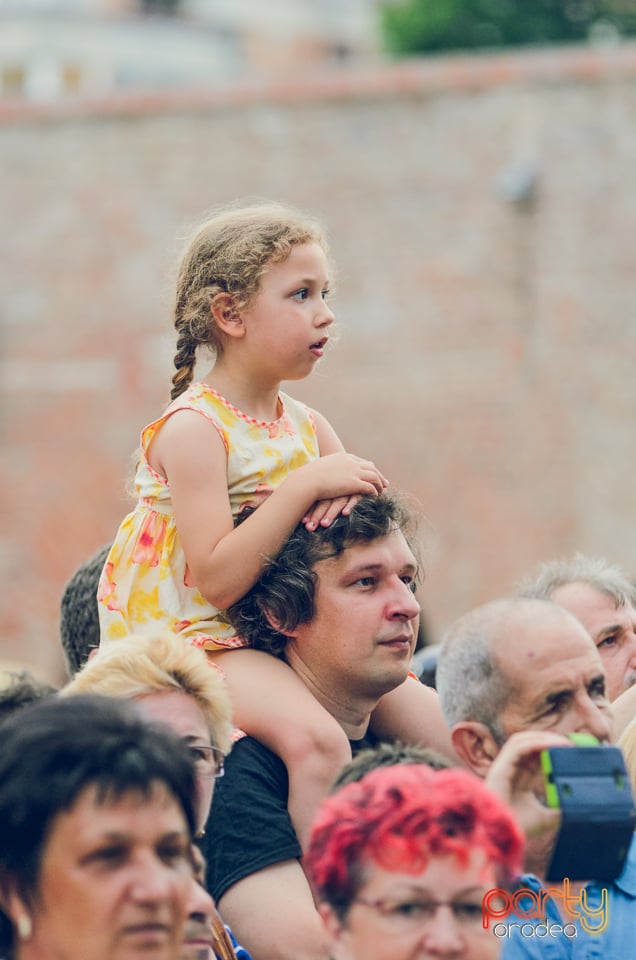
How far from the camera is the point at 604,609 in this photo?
4.42 metres

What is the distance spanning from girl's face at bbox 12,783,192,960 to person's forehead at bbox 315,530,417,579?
118 centimetres

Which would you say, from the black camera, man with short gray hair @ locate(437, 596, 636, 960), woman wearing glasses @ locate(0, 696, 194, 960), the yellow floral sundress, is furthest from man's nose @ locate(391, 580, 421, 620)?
woman wearing glasses @ locate(0, 696, 194, 960)

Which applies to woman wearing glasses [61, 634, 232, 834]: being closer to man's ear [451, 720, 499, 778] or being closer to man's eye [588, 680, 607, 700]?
man's ear [451, 720, 499, 778]

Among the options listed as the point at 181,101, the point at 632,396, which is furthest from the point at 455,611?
the point at 181,101

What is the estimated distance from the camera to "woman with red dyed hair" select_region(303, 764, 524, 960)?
99.3 inches

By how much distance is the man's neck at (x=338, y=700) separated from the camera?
142 inches

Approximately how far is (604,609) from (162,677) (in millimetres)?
1650

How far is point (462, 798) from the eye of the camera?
2586 mm

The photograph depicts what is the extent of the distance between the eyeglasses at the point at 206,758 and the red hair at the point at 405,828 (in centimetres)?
45

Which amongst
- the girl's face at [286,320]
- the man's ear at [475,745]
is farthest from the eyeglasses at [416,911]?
the girl's face at [286,320]

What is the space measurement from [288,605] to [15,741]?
116 centimetres

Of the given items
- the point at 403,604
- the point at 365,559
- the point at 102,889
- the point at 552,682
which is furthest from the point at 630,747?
the point at 102,889

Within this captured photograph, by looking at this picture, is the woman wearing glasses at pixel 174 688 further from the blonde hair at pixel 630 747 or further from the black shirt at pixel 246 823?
the blonde hair at pixel 630 747

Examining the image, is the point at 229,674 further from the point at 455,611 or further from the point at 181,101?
the point at 181,101
